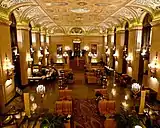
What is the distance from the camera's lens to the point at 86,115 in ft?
29.0

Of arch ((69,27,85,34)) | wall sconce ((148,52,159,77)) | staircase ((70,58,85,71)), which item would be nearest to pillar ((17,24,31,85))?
wall sconce ((148,52,159,77))

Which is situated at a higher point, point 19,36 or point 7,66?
point 19,36

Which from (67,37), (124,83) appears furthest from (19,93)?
(67,37)

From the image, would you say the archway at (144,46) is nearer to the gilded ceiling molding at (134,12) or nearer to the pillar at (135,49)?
the pillar at (135,49)

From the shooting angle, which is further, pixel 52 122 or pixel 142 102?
pixel 142 102

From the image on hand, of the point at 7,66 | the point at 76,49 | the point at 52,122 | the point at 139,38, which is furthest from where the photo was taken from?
the point at 76,49

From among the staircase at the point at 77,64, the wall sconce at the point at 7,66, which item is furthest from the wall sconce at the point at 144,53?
the staircase at the point at 77,64

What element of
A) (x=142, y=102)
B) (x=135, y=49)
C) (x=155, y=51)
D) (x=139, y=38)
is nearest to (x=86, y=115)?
(x=142, y=102)

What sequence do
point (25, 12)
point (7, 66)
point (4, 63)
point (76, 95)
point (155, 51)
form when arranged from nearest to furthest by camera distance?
point (4, 63) → point (7, 66) → point (155, 51) → point (25, 12) → point (76, 95)

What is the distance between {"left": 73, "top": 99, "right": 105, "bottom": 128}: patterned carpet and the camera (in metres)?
7.87

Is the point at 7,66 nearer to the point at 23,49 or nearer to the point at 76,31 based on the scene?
the point at 23,49

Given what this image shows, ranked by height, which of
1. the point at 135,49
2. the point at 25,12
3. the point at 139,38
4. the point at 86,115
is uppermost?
the point at 25,12

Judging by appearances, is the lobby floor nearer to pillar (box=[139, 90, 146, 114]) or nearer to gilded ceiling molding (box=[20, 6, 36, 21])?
pillar (box=[139, 90, 146, 114])

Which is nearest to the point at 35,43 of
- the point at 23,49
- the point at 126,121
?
the point at 23,49
